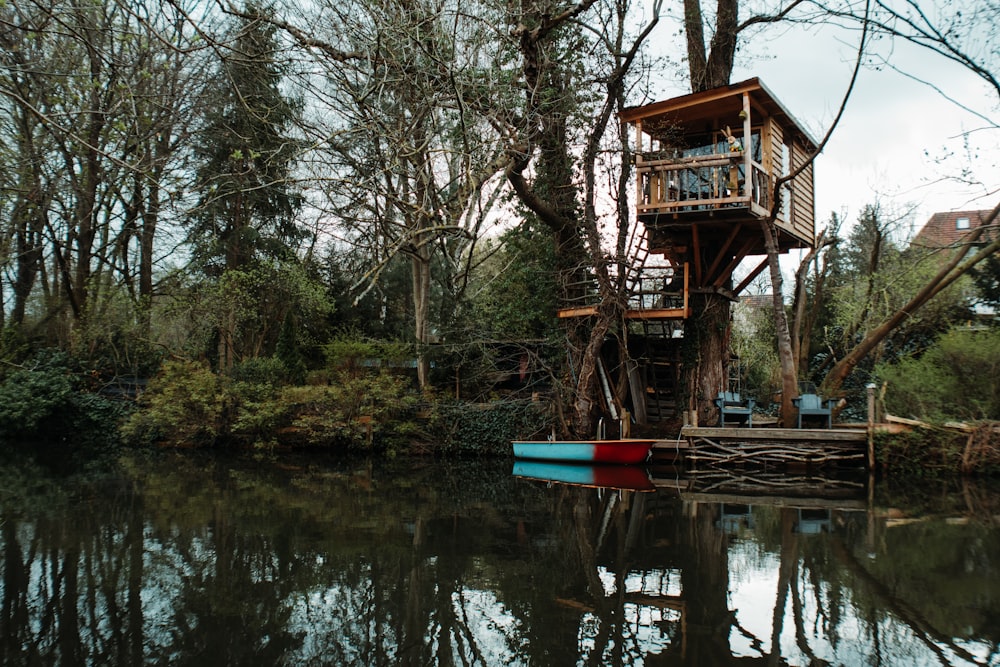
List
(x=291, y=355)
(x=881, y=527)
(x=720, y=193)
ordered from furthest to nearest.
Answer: (x=291, y=355)
(x=720, y=193)
(x=881, y=527)

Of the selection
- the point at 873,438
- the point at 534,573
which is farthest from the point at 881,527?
the point at 873,438

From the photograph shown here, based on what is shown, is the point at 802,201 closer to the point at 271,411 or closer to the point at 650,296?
the point at 650,296

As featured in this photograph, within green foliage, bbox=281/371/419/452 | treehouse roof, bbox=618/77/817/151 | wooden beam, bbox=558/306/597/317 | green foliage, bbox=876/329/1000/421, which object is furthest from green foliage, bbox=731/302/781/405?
green foliage, bbox=281/371/419/452

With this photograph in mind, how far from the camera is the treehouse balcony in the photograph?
13672 mm

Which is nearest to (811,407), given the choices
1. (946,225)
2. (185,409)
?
(185,409)

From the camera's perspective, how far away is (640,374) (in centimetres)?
1773

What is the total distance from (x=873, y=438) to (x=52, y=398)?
61.9 ft

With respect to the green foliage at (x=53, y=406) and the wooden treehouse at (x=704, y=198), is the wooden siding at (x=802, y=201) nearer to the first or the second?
the wooden treehouse at (x=704, y=198)

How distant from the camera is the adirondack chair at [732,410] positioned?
1494cm

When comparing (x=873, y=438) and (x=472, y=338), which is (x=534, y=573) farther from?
(x=472, y=338)

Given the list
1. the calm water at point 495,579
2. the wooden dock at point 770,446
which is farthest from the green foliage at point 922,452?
the calm water at point 495,579

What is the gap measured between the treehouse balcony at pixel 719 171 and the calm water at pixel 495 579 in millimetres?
6177

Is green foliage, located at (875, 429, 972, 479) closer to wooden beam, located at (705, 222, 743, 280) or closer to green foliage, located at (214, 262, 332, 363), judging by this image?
Result: wooden beam, located at (705, 222, 743, 280)

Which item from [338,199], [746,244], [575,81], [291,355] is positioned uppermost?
[575,81]
